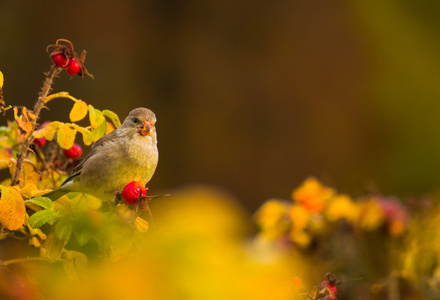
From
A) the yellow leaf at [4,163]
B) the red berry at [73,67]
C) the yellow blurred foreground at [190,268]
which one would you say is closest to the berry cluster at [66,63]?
the red berry at [73,67]

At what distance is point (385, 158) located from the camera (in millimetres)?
2441

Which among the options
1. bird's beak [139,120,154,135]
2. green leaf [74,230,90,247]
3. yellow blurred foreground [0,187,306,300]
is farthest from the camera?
bird's beak [139,120,154,135]

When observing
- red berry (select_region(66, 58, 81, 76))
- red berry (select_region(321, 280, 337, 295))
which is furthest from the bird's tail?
red berry (select_region(321, 280, 337, 295))

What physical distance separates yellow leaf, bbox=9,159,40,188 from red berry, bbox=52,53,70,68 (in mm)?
101

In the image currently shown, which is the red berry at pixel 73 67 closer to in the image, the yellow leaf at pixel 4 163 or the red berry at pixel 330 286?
the yellow leaf at pixel 4 163

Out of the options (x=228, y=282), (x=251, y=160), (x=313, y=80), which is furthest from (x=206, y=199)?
(x=313, y=80)

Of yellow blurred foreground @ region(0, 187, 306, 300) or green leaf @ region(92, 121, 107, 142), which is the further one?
green leaf @ region(92, 121, 107, 142)

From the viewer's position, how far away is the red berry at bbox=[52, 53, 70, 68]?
0.42 meters

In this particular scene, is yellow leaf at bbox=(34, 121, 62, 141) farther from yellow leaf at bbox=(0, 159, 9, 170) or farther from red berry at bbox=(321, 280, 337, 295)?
red berry at bbox=(321, 280, 337, 295)

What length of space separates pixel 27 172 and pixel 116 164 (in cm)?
8

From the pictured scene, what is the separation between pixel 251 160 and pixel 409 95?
32.0 inches

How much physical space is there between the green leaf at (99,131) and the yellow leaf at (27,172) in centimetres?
6

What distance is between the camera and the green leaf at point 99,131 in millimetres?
470

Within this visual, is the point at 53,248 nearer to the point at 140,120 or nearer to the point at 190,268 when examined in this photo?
the point at 140,120
